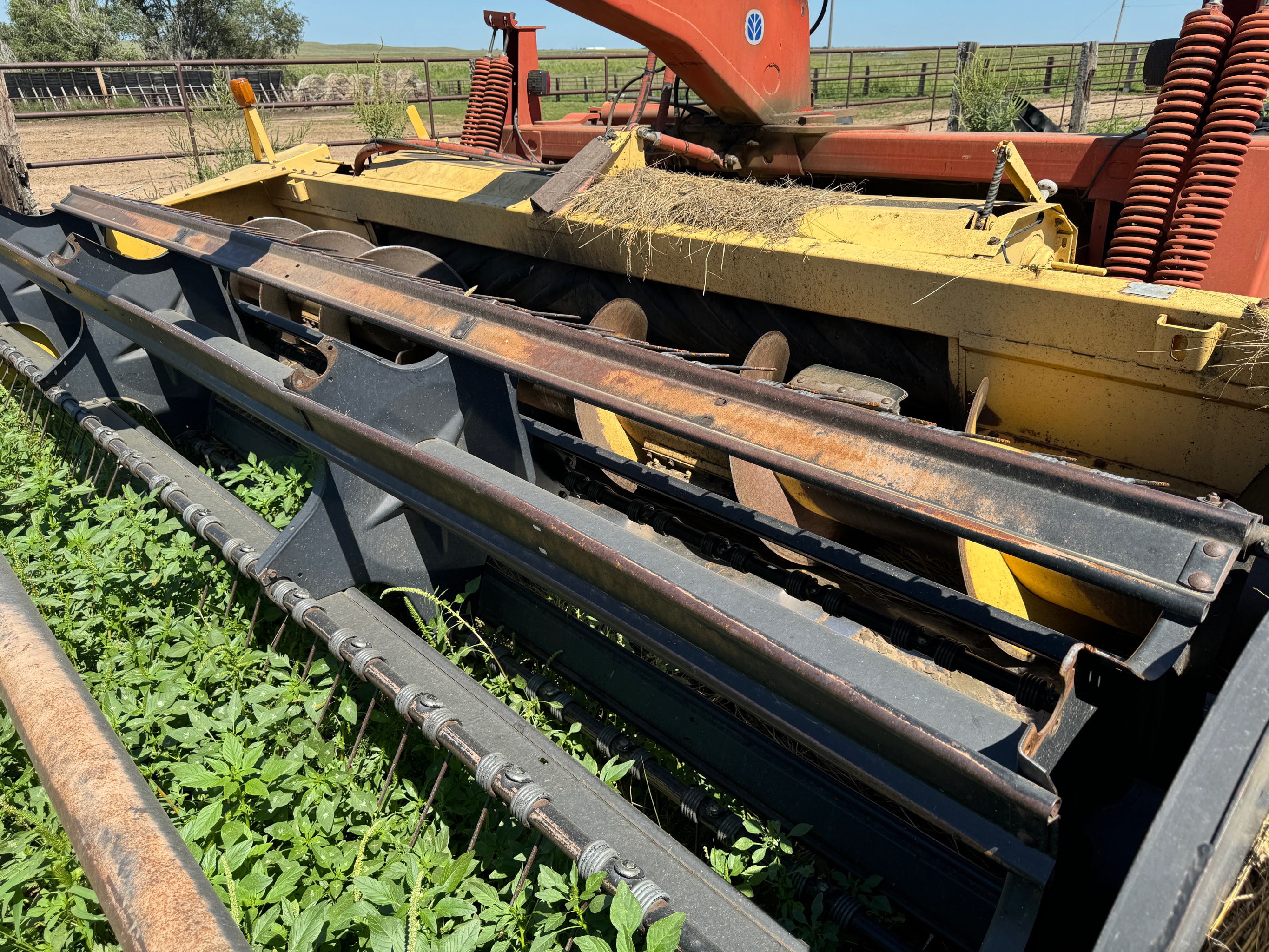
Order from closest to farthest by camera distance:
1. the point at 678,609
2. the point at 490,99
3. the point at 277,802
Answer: the point at 678,609
the point at 277,802
the point at 490,99

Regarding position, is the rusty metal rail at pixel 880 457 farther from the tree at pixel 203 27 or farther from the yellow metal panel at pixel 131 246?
the tree at pixel 203 27

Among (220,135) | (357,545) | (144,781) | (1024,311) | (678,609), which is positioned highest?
(220,135)

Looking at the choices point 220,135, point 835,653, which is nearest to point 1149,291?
point 835,653

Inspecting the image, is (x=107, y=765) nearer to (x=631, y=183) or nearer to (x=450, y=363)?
(x=450, y=363)

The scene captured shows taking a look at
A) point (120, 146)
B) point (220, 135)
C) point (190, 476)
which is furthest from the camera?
point (120, 146)

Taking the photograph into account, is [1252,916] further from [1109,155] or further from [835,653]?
[1109,155]

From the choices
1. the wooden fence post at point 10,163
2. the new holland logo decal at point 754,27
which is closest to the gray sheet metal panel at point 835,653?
the new holland logo decal at point 754,27

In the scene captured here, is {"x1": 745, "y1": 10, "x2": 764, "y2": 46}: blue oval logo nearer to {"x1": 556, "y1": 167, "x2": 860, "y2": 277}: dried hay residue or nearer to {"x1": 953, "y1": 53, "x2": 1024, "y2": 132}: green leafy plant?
{"x1": 556, "y1": 167, "x2": 860, "y2": 277}: dried hay residue

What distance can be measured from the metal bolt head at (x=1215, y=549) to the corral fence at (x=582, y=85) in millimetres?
3967

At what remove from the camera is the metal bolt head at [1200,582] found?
1.04 meters

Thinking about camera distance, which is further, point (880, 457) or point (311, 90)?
point (311, 90)

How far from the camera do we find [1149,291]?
2.19 metres

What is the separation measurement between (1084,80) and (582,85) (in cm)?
3052

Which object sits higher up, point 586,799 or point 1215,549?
point 1215,549
